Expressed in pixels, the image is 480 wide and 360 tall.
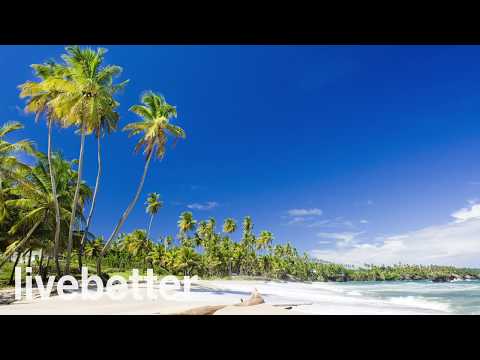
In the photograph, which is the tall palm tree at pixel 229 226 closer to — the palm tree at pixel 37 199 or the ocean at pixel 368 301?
the ocean at pixel 368 301

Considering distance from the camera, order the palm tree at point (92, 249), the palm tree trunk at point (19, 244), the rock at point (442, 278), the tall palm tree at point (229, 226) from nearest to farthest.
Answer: the palm tree trunk at point (19, 244)
the palm tree at point (92, 249)
the tall palm tree at point (229, 226)
the rock at point (442, 278)

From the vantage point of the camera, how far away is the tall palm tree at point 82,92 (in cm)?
1098

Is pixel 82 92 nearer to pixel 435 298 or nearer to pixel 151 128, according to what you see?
pixel 151 128

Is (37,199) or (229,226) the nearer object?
(37,199)

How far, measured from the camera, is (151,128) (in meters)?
13.2

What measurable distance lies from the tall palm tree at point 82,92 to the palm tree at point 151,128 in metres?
1.80

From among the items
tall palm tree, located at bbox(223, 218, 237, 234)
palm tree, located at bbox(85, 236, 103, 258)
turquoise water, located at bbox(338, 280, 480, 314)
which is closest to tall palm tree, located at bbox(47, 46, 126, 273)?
turquoise water, located at bbox(338, 280, 480, 314)

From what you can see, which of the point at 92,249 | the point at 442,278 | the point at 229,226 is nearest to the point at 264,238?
the point at 229,226

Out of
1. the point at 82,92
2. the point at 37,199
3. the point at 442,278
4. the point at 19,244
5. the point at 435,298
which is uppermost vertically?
the point at 82,92

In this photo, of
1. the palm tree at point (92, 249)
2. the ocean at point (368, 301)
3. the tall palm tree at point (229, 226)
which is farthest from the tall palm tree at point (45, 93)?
the tall palm tree at point (229, 226)

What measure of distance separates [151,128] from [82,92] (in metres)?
2.93
